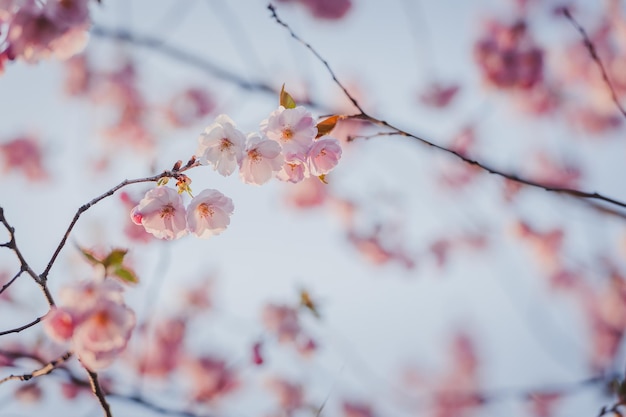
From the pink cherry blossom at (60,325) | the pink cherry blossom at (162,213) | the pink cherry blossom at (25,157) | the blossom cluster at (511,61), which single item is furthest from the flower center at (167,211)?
the pink cherry blossom at (25,157)

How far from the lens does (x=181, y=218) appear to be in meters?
1.54

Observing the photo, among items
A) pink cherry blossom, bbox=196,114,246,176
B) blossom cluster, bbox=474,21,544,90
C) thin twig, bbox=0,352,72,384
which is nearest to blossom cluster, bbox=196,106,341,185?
pink cherry blossom, bbox=196,114,246,176

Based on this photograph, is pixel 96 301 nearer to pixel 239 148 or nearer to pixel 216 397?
pixel 239 148

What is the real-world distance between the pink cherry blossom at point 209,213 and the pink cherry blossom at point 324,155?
307mm

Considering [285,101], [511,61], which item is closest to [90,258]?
[285,101]

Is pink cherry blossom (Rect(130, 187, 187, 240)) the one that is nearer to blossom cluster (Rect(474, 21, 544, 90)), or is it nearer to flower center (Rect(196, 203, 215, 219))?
flower center (Rect(196, 203, 215, 219))

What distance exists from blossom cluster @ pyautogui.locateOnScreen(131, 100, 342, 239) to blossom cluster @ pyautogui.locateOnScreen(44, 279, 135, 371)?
1.10 feet

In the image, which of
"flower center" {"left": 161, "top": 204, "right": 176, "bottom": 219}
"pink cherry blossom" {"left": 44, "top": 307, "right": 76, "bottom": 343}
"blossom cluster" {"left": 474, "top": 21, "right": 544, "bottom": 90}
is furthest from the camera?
"blossom cluster" {"left": 474, "top": 21, "right": 544, "bottom": 90}

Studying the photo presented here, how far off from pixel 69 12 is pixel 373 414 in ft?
22.3

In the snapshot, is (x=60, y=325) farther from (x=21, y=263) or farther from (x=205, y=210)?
(x=205, y=210)

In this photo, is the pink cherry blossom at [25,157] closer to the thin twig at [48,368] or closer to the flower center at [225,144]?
the thin twig at [48,368]

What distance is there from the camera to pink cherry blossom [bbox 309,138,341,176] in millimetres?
1540

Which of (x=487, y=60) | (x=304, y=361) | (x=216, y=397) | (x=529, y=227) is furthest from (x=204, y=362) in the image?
(x=487, y=60)

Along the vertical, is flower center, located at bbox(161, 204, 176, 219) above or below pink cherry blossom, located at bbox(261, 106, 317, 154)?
below
